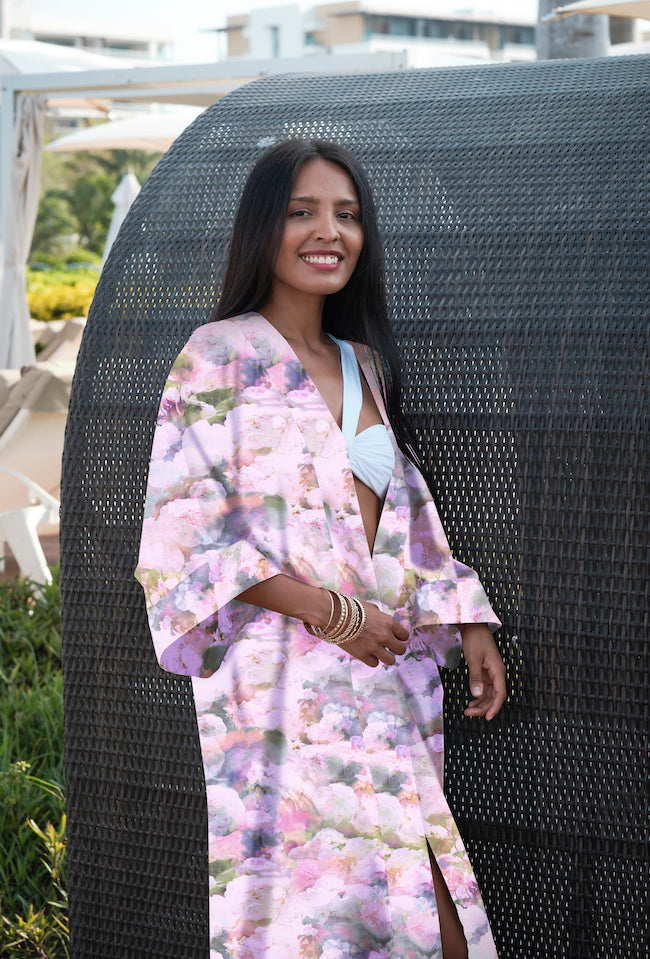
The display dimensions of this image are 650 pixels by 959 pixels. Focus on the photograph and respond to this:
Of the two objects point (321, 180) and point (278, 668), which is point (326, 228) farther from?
point (278, 668)

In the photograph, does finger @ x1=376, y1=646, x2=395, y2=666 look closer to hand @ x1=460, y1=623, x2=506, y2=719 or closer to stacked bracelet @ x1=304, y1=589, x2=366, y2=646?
stacked bracelet @ x1=304, y1=589, x2=366, y2=646

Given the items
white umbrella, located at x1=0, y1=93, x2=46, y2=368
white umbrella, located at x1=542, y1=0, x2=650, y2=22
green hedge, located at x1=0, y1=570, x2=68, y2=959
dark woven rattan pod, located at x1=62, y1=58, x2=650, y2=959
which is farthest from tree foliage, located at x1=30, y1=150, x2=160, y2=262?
dark woven rattan pod, located at x1=62, y1=58, x2=650, y2=959

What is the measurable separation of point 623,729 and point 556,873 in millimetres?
291

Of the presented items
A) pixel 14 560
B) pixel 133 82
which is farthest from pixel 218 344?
pixel 133 82

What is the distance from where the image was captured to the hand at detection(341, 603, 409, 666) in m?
1.74

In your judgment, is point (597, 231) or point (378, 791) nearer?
point (378, 791)

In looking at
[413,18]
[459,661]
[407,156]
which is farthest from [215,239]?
[413,18]

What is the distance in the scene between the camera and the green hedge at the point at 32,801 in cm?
281

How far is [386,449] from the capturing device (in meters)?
1.92

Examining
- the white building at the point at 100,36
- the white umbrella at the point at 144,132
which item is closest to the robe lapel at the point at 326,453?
the white umbrella at the point at 144,132

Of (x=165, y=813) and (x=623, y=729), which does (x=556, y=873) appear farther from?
(x=165, y=813)

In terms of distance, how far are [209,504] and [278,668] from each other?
279 mm

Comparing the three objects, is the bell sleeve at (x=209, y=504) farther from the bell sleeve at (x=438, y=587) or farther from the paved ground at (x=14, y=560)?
the paved ground at (x=14, y=560)

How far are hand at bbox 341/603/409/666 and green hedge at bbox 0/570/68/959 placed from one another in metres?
1.45
